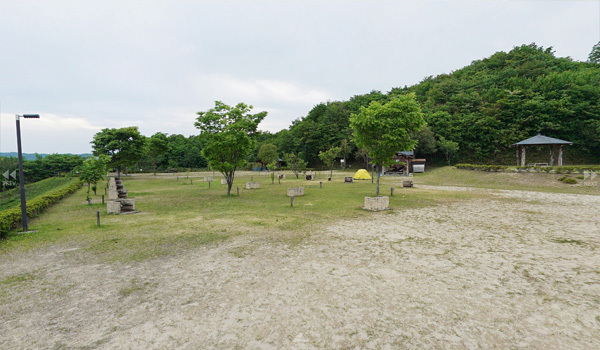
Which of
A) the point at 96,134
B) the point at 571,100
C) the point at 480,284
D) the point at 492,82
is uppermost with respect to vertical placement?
the point at 492,82

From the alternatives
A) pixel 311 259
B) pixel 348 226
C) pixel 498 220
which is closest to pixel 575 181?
pixel 498 220

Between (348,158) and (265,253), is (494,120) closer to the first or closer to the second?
(348,158)

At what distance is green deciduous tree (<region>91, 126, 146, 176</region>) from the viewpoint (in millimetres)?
40250

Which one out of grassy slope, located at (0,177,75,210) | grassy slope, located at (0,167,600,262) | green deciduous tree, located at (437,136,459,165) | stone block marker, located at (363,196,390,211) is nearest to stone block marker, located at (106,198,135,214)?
grassy slope, located at (0,167,600,262)

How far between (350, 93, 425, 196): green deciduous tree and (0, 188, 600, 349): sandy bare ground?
1073 cm

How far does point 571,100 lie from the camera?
4731 centimetres

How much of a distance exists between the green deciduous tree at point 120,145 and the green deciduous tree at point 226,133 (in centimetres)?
2797

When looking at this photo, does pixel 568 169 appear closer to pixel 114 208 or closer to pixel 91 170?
pixel 114 208

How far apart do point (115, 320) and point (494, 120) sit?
63.3m

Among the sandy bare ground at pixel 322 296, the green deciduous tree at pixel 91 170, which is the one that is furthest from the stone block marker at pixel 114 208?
the green deciduous tree at pixel 91 170

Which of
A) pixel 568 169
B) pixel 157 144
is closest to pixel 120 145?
pixel 157 144

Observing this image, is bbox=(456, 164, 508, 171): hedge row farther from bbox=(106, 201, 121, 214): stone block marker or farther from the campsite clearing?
bbox=(106, 201, 121, 214): stone block marker

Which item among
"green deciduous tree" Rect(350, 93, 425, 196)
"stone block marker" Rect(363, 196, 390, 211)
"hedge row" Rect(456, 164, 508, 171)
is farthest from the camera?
"hedge row" Rect(456, 164, 508, 171)

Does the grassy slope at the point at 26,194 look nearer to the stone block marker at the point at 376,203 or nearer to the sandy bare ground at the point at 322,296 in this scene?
the sandy bare ground at the point at 322,296
